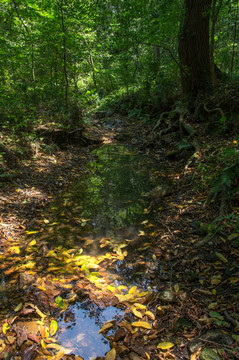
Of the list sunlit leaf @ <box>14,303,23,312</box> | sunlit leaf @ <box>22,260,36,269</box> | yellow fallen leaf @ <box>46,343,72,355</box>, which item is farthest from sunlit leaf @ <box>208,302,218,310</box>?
sunlit leaf @ <box>22,260,36,269</box>

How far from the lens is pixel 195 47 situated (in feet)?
24.0

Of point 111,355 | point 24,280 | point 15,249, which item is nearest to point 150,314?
point 111,355

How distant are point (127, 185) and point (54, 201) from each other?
1905 millimetres

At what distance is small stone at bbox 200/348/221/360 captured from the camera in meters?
1.63

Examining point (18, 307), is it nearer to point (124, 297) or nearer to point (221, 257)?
point (124, 297)

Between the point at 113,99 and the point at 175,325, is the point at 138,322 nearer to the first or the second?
the point at 175,325

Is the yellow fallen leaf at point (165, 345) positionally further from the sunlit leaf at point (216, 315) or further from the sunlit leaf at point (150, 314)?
the sunlit leaf at point (216, 315)

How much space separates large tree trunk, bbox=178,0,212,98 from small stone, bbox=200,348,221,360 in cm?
776

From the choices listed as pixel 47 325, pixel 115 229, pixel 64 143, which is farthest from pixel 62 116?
pixel 47 325

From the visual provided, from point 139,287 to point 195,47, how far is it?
26.0 feet

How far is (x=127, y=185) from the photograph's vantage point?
5.57 metres

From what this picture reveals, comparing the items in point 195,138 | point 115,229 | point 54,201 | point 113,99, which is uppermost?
point 113,99

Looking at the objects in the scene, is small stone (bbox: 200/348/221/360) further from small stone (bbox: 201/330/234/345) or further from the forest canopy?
the forest canopy

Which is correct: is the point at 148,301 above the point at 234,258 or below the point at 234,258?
below
